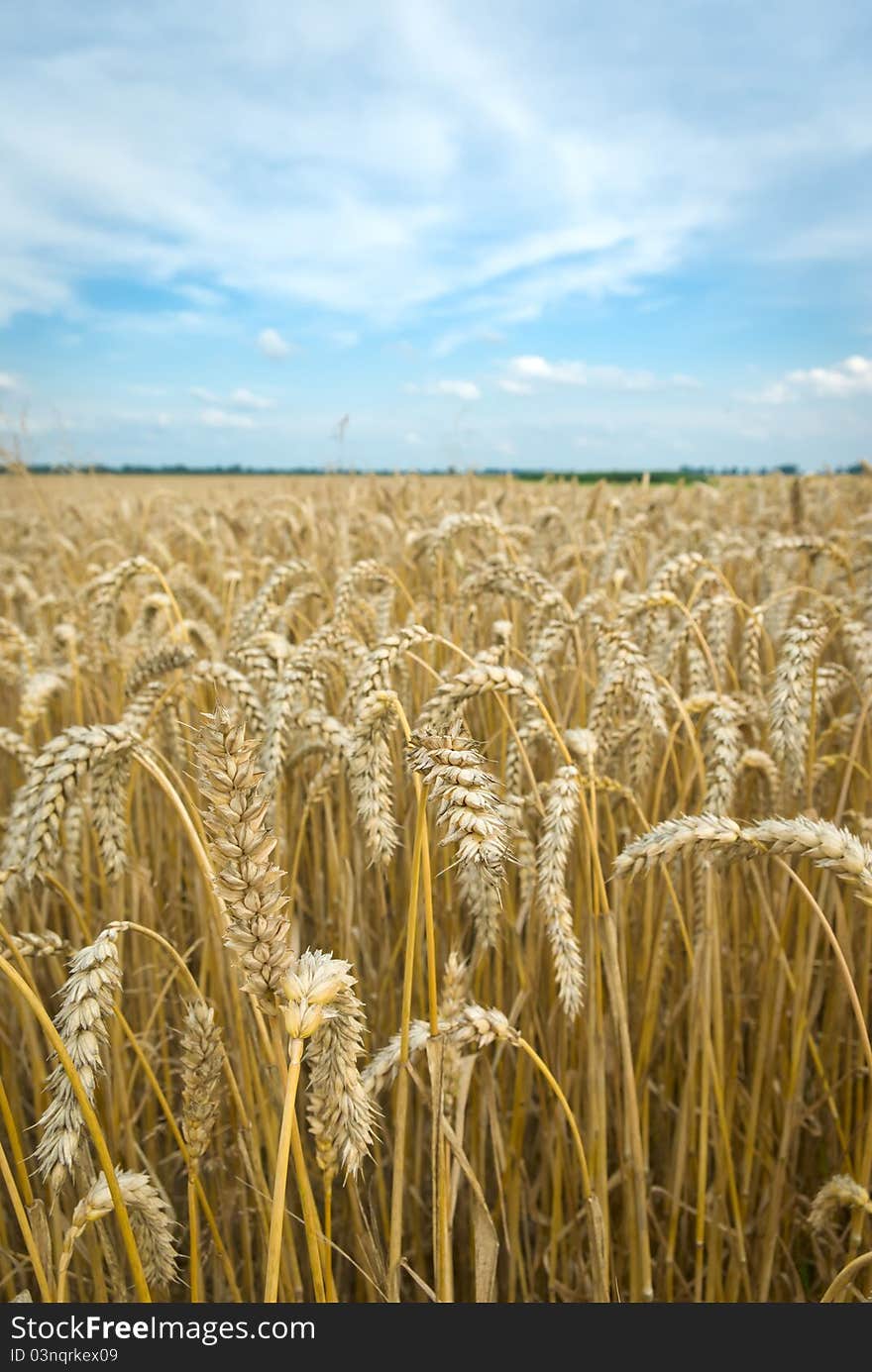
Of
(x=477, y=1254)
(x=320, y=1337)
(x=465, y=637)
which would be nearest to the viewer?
(x=320, y=1337)

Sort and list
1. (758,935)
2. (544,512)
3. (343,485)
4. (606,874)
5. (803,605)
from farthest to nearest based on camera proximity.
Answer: (343,485) < (544,512) < (803,605) < (758,935) < (606,874)

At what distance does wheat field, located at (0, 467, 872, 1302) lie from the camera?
0.90m

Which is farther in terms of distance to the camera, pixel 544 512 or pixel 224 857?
pixel 544 512

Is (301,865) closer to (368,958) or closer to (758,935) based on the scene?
(368,958)

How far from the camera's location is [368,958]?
1916 millimetres

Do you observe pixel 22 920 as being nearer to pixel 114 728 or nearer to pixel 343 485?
pixel 114 728

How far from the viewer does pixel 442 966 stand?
1.84m

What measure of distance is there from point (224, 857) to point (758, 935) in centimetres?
182

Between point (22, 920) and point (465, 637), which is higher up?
point (465, 637)

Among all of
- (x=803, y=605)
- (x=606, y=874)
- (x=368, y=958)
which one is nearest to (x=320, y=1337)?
(x=368, y=958)

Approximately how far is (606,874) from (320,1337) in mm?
1116

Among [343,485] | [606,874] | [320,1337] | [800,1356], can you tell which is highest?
[343,485]

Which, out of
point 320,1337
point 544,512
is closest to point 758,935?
point 320,1337

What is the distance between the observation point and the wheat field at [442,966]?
90cm
